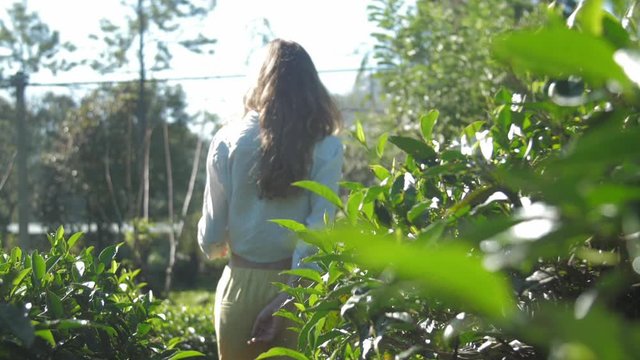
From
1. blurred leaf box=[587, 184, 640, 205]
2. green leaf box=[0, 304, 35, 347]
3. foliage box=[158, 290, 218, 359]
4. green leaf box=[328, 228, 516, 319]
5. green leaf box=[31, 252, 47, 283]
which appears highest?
blurred leaf box=[587, 184, 640, 205]

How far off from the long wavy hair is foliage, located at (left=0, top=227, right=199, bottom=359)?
3.74 feet

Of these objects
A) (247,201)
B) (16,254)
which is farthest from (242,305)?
(16,254)

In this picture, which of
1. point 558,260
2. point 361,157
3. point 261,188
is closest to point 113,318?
point 558,260

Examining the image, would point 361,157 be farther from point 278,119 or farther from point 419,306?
point 419,306

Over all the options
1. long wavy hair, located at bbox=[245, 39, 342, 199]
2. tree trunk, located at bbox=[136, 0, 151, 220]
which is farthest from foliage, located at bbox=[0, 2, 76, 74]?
long wavy hair, located at bbox=[245, 39, 342, 199]

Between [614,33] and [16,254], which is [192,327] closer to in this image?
[16,254]

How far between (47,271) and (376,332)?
92 cm

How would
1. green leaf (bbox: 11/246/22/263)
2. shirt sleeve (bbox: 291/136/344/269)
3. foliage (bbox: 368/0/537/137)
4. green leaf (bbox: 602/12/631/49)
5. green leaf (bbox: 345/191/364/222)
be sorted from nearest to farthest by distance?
green leaf (bbox: 602/12/631/49) → green leaf (bbox: 345/191/364/222) → green leaf (bbox: 11/246/22/263) → shirt sleeve (bbox: 291/136/344/269) → foliage (bbox: 368/0/537/137)

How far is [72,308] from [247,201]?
Answer: 1645 millimetres

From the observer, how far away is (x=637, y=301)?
4.38ft

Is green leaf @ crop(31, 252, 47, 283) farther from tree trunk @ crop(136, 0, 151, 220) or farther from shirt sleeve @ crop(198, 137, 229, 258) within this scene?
tree trunk @ crop(136, 0, 151, 220)

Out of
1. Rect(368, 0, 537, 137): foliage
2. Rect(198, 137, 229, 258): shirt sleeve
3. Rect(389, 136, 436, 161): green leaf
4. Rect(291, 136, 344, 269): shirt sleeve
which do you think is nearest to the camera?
Rect(389, 136, 436, 161): green leaf

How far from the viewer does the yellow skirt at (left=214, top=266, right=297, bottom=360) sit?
3.49 metres

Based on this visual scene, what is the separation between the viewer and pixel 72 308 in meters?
1.92
